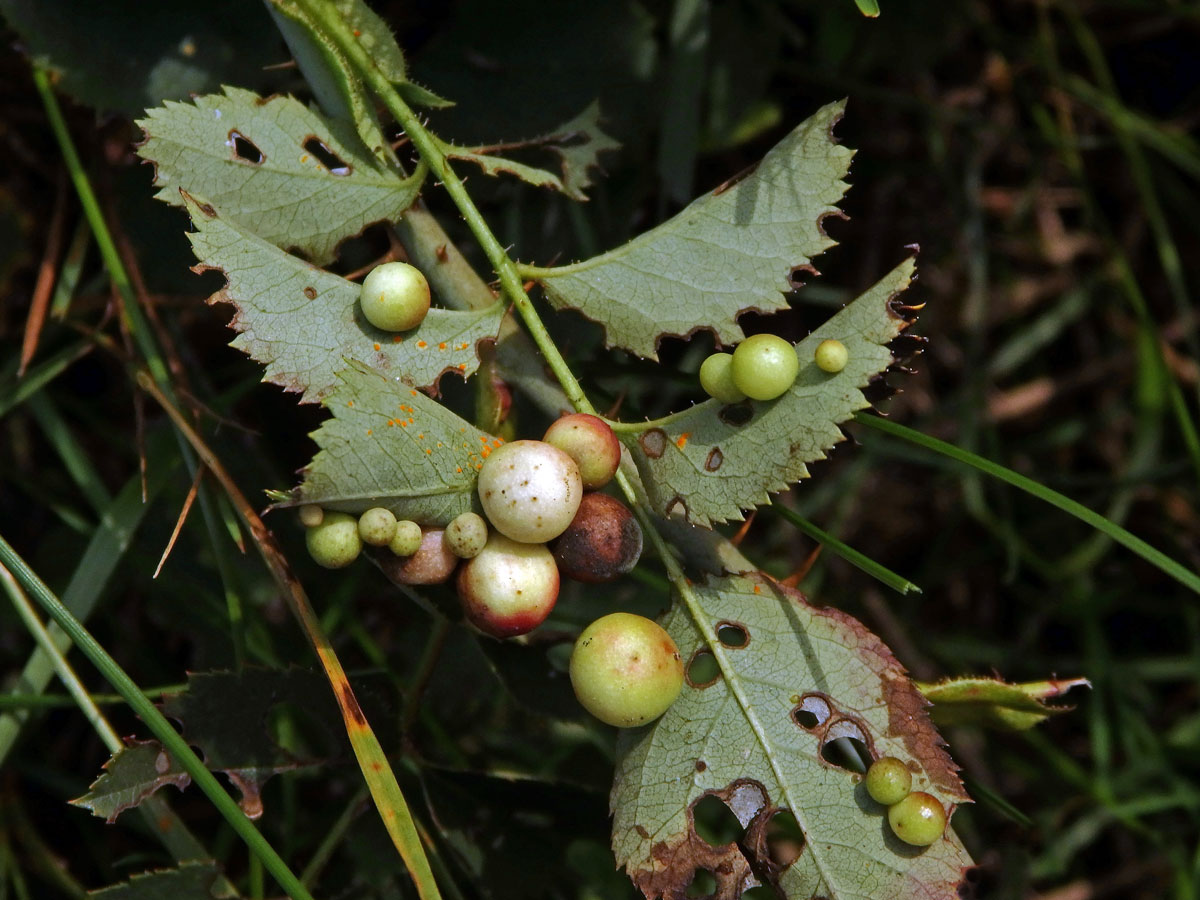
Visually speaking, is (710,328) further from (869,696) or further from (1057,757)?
(1057,757)

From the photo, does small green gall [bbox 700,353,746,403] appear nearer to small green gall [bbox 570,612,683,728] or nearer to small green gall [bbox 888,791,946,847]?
small green gall [bbox 570,612,683,728]

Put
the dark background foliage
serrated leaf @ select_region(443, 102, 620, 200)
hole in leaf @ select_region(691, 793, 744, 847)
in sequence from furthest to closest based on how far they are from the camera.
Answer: hole in leaf @ select_region(691, 793, 744, 847) → the dark background foliage → serrated leaf @ select_region(443, 102, 620, 200)

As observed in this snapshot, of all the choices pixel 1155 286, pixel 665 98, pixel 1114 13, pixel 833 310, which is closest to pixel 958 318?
pixel 833 310

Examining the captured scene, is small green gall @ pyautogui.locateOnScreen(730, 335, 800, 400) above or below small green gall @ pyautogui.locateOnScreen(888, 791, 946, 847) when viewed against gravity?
above

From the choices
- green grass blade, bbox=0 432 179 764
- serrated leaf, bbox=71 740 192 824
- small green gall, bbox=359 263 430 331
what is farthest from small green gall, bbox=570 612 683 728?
green grass blade, bbox=0 432 179 764

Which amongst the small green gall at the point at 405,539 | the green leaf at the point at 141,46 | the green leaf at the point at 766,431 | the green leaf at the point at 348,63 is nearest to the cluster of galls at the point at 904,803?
the green leaf at the point at 766,431

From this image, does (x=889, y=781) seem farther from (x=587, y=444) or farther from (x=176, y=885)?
(x=176, y=885)

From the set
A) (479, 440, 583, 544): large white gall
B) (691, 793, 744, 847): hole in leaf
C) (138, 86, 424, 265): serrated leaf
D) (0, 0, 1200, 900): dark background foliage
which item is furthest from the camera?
(691, 793, 744, 847): hole in leaf

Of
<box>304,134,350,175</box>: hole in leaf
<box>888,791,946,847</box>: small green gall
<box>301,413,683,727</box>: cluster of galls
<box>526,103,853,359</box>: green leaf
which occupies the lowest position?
<box>888,791,946,847</box>: small green gall
